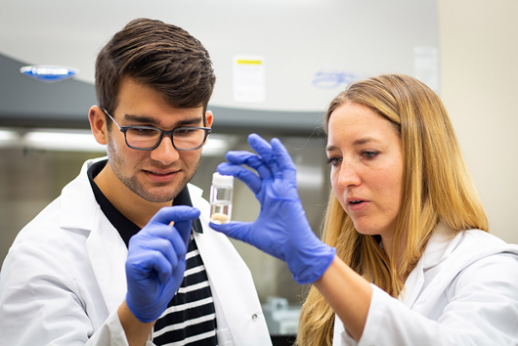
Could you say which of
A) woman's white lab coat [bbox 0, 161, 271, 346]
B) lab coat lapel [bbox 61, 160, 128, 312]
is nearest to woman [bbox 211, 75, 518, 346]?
woman's white lab coat [bbox 0, 161, 271, 346]

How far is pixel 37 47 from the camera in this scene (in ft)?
4.83

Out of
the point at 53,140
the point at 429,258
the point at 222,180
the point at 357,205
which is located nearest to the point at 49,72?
the point at 53,140

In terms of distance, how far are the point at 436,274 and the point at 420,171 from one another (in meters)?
0.26

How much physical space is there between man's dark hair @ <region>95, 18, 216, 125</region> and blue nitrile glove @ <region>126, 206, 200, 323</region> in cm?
34

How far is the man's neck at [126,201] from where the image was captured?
132cm

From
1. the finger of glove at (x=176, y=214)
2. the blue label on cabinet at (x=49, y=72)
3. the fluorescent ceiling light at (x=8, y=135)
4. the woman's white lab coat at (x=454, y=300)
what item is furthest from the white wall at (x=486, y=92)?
the fluorescent ceiling light at (x=8, y=135)

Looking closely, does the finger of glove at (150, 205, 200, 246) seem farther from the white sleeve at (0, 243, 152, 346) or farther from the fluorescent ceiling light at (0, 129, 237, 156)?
the fluorescent ceiling light at (0, 129, 237, 156)

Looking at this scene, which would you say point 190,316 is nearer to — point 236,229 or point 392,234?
point 236,229

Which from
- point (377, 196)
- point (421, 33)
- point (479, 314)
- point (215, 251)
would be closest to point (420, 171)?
point (377, 196)

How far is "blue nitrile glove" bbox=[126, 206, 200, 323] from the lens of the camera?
91 centimetres

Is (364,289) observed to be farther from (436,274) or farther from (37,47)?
(37,47)

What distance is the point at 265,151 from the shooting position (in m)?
0.93

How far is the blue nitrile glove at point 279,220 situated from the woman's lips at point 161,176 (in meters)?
0.30

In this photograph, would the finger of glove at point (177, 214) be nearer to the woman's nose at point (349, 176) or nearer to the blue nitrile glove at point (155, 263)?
the blue nitrile glove at point (155, 263)
